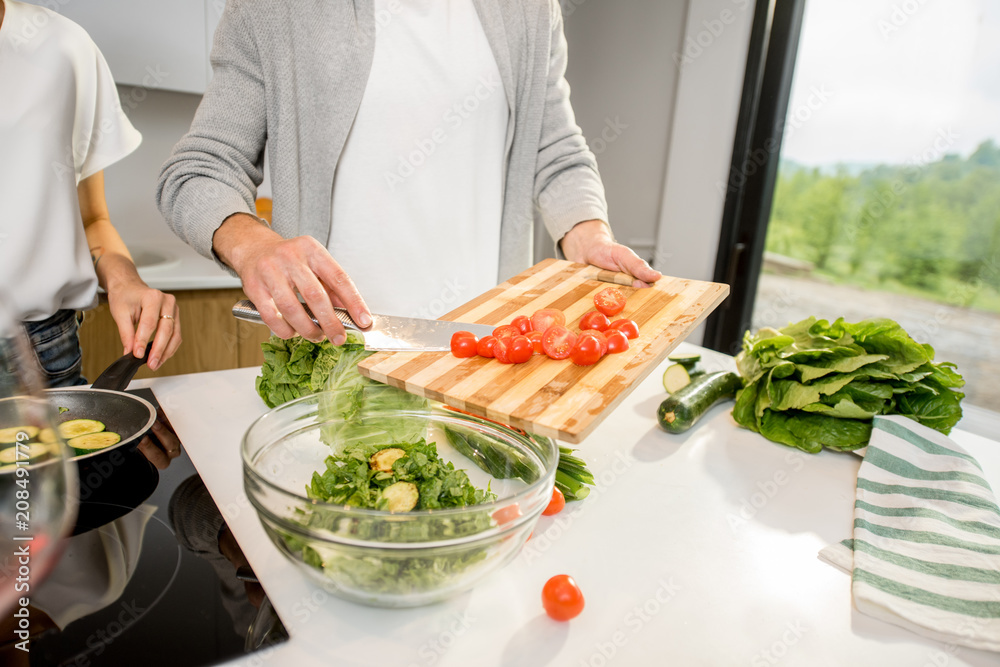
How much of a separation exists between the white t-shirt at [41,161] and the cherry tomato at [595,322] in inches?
44.6

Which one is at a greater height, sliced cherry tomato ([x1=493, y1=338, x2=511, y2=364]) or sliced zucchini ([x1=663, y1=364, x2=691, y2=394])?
sliced cherry tomato ([x1=493, y1=338, x2=511, y2=364])

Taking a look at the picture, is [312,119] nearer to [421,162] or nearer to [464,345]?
[421,162]

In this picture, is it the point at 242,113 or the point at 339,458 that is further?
the point at 242,113

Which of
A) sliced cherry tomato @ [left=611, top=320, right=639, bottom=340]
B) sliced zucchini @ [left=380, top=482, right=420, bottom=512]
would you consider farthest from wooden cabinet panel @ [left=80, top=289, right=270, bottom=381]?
sliced zucchini @ [left=380, top=482, right=420, bottom=512]

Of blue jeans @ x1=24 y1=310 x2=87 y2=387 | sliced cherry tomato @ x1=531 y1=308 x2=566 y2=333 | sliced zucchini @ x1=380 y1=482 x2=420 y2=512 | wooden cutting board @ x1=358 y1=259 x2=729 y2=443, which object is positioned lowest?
blue jeans @ x1=24 y1=310 x2=87 y2=387

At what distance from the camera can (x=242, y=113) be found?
1.34m

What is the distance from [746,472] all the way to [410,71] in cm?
118

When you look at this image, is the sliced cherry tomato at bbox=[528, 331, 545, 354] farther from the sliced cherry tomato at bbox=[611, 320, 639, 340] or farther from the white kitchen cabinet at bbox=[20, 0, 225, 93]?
the white kitchen cabinet at bbox=[20, 0, 225, 93]

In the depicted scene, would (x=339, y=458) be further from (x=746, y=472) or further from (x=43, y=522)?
(x=746, y=472)

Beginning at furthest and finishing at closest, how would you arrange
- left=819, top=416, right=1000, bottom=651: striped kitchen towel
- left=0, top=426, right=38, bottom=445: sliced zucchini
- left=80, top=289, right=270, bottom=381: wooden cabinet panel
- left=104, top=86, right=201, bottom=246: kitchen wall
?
1. left=104, top=86, right=201, bottom=246: kitchen wall
2. left=80, top=289, right=270, bottom=381: wooden cabinet panel
3. left=819, top=416, right=1000, bottom=651: striped kitchen towel
4. left=0, top=426, right=38, bottom=445: sliced zucchini

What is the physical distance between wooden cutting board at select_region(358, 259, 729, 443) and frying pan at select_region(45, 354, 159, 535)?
35 cm

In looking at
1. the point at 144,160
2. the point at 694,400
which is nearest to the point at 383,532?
the point at 694,400

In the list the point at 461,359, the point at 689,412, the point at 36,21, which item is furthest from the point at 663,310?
the point at 36,21

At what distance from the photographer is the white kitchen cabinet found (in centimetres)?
239
